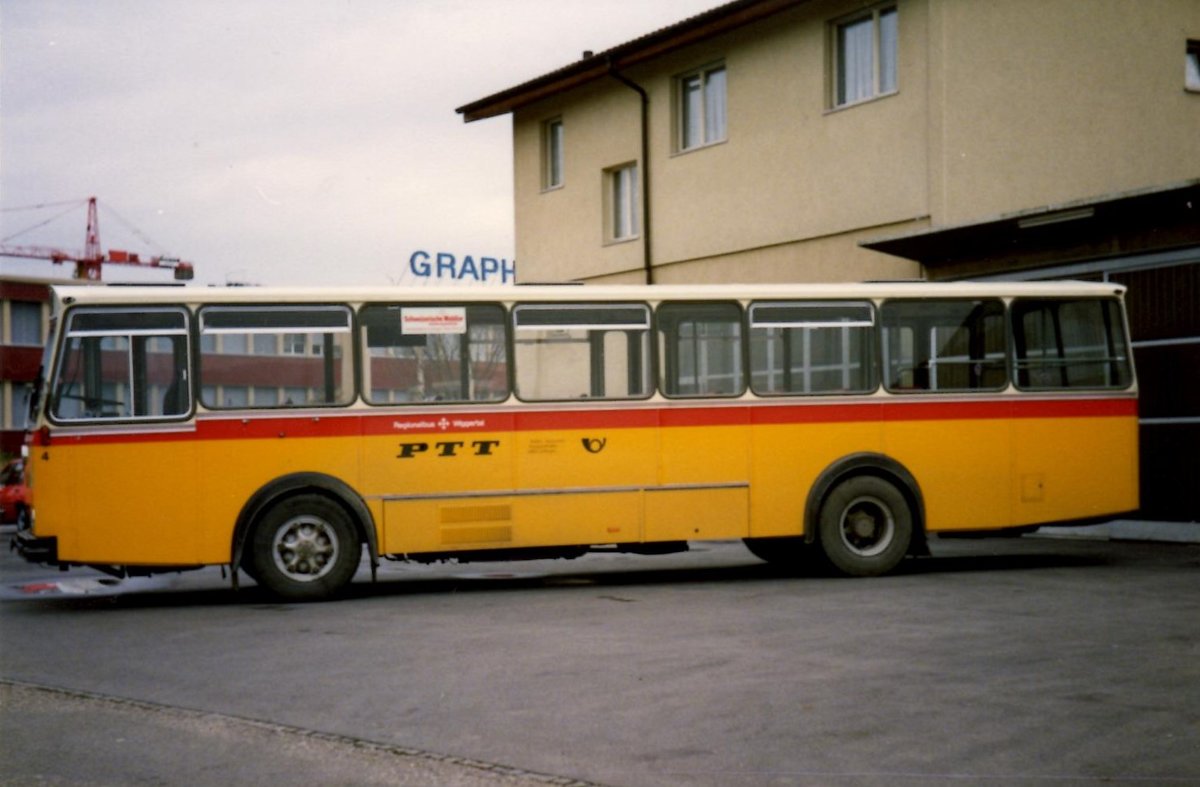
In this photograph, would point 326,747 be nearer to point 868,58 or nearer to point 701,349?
point 701,349

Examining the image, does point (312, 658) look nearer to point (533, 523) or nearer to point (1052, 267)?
point (533, 523)

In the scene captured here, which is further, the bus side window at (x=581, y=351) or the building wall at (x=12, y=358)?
the building wall at (x=12, y=358)

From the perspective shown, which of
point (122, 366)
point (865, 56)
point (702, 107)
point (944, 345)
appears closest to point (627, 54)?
point (702, 107)

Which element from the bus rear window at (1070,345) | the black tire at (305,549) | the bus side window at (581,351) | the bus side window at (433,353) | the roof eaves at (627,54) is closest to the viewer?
the black tire at (305,549)

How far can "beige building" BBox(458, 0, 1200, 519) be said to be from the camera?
19453 millimetres

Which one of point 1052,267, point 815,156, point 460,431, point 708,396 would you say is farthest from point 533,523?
point 815,156

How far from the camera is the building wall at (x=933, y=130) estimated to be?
76.3ft

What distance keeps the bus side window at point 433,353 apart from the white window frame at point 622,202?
53.5ft

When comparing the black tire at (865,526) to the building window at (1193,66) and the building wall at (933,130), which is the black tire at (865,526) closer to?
the building wall at (933,130)

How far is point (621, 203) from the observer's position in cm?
3158

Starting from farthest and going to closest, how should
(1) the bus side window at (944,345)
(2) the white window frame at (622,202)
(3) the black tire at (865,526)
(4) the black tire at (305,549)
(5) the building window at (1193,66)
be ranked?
(2) the white window frame at (622,202), (5) the building window at (1193,66), (1) the bus side window at (944,345), (3) the black tire at (865,526), (4) the black tire at (305,549)

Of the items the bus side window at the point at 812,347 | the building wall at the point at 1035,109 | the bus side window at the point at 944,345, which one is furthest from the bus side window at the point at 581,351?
the building wall at the point at 1035,109

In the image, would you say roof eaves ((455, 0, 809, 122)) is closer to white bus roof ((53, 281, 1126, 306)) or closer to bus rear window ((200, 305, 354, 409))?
white bus roof ((53, 281, 1126, 306))

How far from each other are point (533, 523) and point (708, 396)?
2116 mm
